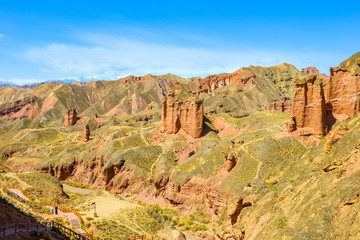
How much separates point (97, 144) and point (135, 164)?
71.4ft

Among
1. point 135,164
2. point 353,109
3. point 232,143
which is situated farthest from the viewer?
point 135,164

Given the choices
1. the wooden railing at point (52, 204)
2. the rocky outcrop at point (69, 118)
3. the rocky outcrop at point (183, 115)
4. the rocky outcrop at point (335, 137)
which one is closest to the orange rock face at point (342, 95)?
the rocky outcrop at point (335, 137)

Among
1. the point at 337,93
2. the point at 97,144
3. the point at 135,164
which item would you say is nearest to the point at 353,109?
the point at 337,93

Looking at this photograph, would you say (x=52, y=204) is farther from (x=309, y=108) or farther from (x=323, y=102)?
(x=323, y=102)

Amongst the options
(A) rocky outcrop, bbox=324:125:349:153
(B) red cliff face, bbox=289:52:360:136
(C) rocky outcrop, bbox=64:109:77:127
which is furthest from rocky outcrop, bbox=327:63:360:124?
(C) rocky outcrop, bbox=64:109:77:127

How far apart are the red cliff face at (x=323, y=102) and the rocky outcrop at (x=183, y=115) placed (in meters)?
25.6

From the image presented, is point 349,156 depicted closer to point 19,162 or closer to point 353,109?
point 353,109

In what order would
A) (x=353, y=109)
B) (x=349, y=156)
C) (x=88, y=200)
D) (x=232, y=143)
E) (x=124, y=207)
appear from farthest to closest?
(x=232, y=143), (x=353, y=109), (x=88, y=200), (x=124, y=207), (x=349, y=156)

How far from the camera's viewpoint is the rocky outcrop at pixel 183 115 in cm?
7275

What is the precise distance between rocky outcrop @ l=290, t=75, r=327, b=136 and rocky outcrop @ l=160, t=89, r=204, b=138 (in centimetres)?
2581

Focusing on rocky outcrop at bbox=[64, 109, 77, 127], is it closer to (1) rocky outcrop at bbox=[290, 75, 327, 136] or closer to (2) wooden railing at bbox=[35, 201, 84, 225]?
(2) wooden railing at bbox=[35, 201, 84, 225]

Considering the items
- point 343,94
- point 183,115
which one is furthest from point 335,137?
point 183,115

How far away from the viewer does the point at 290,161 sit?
34.2 metres

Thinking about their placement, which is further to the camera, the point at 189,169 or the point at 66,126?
the point at 66,126
